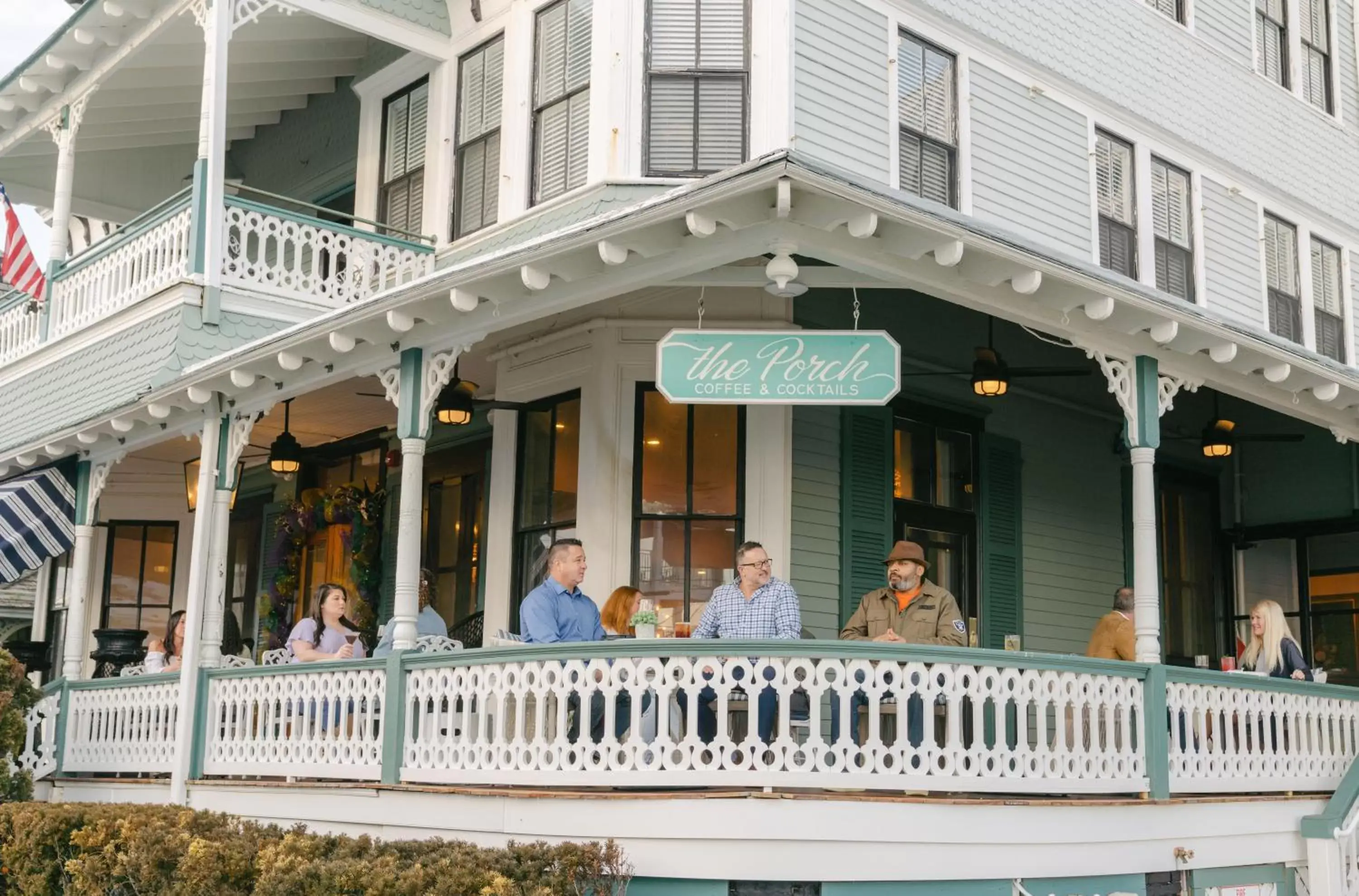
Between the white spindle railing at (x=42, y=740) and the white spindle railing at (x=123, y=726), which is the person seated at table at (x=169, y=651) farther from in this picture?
the white spindle railing at (x=42, y=740)

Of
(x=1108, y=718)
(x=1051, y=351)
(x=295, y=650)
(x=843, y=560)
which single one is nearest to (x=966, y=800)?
(x=1108, y=718)

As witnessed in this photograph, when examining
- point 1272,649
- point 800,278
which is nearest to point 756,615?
point 800,278

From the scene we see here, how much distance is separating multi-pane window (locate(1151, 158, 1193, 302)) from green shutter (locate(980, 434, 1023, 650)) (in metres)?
3.07

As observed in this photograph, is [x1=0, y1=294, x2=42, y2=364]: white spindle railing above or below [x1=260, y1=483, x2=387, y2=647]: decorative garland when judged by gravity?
above

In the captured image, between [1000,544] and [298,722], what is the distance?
6201 millimetres

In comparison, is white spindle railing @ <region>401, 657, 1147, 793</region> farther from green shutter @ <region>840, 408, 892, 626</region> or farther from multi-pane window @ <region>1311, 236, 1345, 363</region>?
multi-pane window @ <region>1311, 236, 1345, 363</region>

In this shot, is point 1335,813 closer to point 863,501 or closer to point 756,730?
point 863,501

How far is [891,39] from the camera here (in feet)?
42.0

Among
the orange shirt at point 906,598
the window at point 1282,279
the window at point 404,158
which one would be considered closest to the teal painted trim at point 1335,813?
the orange shirt at point 906,598

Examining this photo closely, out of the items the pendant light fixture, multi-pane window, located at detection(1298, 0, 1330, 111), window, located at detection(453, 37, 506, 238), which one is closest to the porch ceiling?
the pendant light fixture

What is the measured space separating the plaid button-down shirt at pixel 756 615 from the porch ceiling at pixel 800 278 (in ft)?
6.21

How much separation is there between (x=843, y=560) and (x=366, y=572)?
533 centimetres

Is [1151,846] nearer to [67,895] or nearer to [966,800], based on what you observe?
[966,800]

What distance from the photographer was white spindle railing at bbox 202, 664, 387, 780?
974cm
